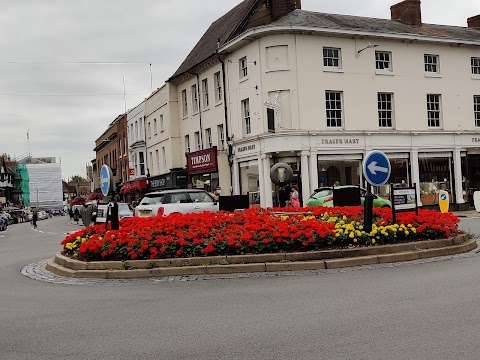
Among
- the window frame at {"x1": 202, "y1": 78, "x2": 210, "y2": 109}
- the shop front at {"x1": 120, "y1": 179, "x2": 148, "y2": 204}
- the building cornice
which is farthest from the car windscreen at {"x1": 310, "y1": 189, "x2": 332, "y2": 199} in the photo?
the shop front at {"x1": 120, "y1": 179, "x2": 148, "y2": 204}

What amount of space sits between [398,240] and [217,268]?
3.91 metres

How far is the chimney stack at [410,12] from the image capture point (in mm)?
35375

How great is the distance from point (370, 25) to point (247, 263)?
25056 mm

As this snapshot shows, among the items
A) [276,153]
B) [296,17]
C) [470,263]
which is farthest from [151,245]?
[296,17]

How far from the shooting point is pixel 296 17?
30.8 m

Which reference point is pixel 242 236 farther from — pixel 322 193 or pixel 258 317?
pixel 322 193

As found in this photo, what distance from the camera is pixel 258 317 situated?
702cm

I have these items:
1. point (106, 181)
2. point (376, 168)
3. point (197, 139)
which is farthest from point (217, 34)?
point (376, 168)

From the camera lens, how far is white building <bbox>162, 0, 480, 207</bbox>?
97.5 feet

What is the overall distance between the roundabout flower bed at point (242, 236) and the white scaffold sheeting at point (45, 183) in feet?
319

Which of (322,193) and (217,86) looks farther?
(217,86)

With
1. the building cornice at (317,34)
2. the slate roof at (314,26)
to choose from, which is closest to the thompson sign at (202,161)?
the slate roof at (314,26)

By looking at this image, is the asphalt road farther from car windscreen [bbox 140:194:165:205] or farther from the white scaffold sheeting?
the white scaffold sheeting

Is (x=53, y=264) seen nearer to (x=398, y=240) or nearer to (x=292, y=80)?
(x=398, y=240)
